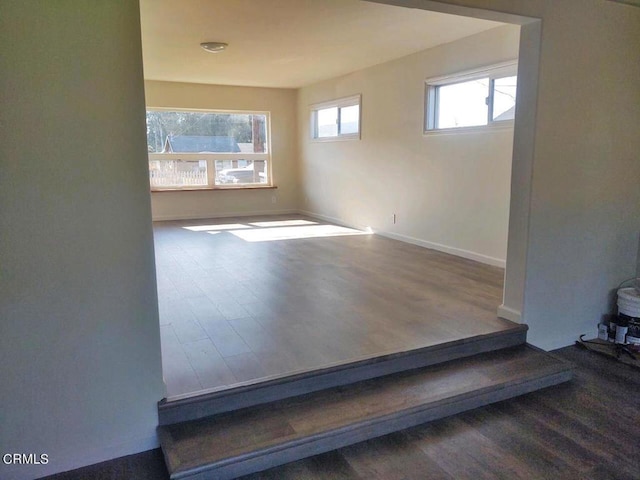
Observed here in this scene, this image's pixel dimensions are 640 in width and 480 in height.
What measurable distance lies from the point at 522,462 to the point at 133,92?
7.51 ft

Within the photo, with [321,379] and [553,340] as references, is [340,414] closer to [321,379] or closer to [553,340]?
[321,379]

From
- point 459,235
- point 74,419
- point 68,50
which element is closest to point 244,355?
point 74,419

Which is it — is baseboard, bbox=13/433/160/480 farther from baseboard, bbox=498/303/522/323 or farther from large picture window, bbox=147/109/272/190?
large picture window, bbox=147/109/272/190

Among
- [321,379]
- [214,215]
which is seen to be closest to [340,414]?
[321,379]

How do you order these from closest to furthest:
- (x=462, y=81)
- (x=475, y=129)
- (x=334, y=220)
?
(x=475, y=129) < (x=462, y=81) < (x=334, y=220)

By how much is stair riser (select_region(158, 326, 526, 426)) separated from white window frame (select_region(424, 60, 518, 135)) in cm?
233

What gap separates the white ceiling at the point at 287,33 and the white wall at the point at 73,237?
2.10 m

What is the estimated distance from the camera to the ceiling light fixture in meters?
4.75

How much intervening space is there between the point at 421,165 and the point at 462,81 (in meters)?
1.02

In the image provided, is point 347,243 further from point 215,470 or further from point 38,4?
point 38,4

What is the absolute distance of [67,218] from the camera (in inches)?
70.6

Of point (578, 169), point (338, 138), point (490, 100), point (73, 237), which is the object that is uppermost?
point (490, 100)

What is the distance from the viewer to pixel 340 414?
2.18 m

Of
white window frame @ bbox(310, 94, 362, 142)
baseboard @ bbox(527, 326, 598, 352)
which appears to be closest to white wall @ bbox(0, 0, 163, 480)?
baseboard @ bbox(527, 326, 598, 352)
